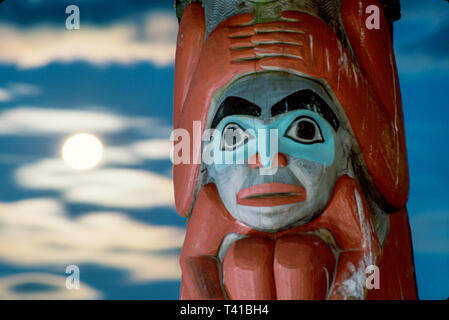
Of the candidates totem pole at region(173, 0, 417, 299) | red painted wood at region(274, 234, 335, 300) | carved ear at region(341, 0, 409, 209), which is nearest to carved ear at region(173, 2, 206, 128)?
totem pole at region(173, 0, 417, 299)

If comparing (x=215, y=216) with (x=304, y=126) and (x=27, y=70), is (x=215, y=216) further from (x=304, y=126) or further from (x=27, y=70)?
(x=27, y=70)

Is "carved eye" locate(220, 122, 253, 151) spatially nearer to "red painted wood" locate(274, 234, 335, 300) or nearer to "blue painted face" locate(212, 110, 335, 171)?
"blue painted face" locate(212, 110, 335, 171)

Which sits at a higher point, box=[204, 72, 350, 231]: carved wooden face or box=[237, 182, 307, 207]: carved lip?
box=[204, 72, 350, 231]: carved wooden face

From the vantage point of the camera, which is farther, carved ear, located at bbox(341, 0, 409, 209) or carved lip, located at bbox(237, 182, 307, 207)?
carved ear, located at bbox(341, 0, 409, 209)

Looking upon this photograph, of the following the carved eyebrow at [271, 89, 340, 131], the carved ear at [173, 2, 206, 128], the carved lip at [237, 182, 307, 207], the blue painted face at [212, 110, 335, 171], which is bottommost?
the carved lip at [237, 182, 307, 207]

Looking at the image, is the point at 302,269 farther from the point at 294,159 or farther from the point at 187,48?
the point at 187,48

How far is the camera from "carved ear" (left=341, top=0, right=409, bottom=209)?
413 cm

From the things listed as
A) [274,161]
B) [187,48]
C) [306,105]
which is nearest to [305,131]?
[306,105]

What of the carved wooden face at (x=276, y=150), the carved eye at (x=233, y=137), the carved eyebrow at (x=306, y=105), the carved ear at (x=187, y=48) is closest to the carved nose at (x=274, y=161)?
the carved wooden face at (x=276, y=150)

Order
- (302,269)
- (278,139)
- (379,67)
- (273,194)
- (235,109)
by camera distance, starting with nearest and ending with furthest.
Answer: (302,269), (273,194), (278,139), (235,109), (379,67)

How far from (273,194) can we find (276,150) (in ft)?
0.76

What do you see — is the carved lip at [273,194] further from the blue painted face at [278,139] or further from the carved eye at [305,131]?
the carved eye at [305,131]

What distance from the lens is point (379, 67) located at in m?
4.21
